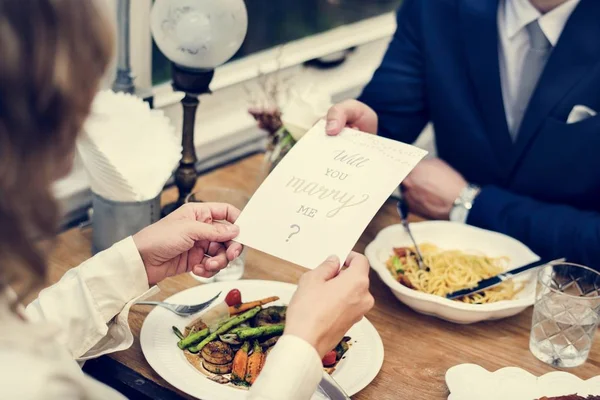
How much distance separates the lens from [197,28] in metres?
1.63

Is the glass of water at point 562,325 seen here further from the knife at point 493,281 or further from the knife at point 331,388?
the knife at point 331,388

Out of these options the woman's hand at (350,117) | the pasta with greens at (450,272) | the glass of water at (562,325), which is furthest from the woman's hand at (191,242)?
the glass of water at (562,325)

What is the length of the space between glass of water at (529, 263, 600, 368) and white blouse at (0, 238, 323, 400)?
53 centimetres

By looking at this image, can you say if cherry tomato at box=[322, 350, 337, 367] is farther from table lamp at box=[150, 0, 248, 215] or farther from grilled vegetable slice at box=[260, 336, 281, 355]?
table lamp at box=[150, 0, 248, 215]

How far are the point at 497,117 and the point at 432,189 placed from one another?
0.25 metres

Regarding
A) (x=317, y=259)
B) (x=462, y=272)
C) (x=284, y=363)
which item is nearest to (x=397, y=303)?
(x=462, y=272)

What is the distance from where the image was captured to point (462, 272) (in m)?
1.63

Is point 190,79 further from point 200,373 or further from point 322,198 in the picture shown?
point 200,373

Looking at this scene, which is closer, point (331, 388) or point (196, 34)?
point (331, 388)

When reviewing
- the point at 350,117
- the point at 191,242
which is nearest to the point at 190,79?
the point at 350,117

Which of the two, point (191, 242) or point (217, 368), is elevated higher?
point (191, 242)

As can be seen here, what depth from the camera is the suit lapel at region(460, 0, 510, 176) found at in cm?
199

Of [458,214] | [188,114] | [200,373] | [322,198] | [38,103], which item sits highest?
[38,103]

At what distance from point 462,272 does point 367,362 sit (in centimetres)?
37
